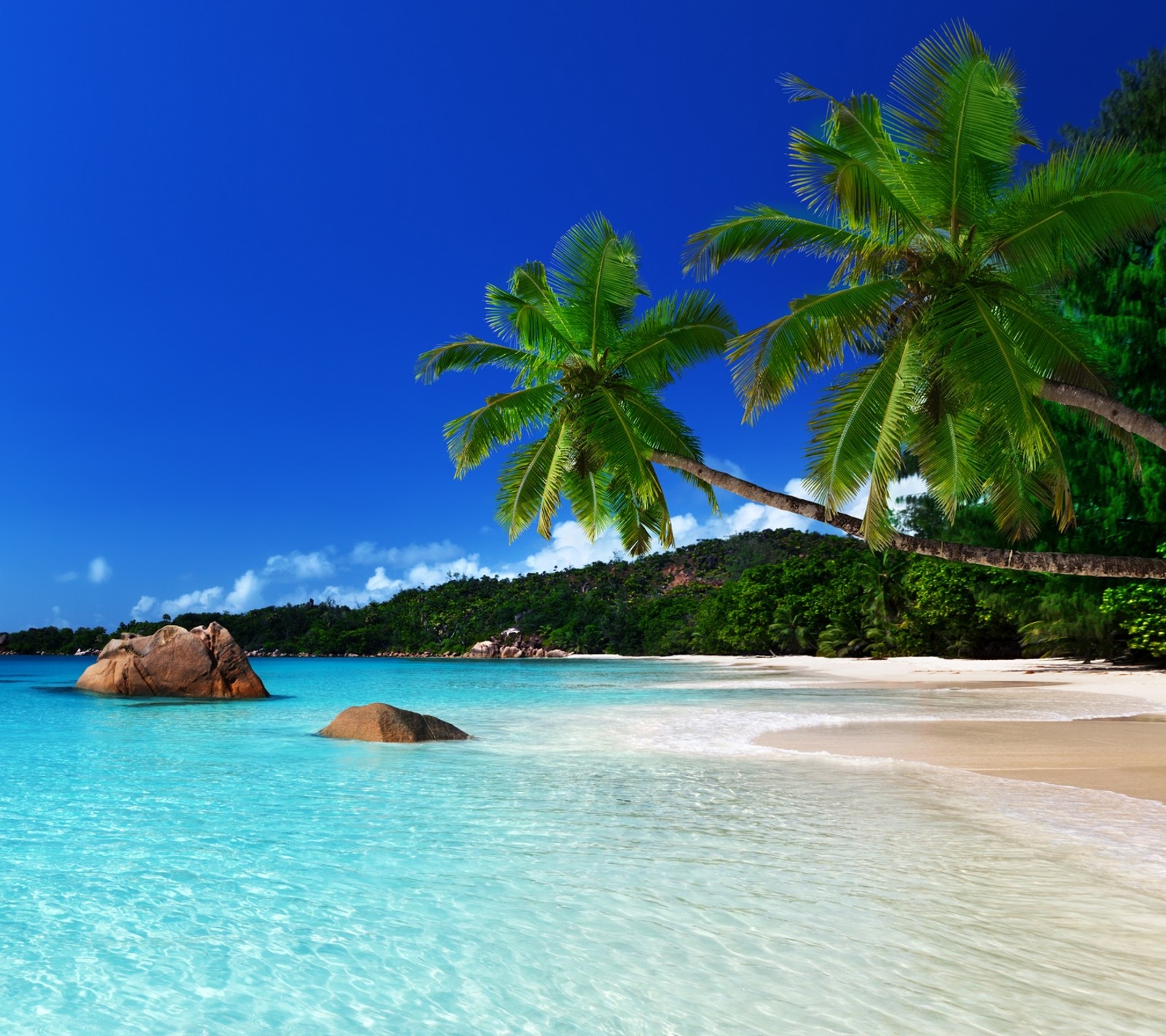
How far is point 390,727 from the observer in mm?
12570

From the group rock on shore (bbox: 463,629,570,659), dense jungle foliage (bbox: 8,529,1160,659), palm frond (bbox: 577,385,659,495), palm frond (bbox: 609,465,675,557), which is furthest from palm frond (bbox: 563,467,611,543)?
rock on shore (bbox: 463,629,570,659)

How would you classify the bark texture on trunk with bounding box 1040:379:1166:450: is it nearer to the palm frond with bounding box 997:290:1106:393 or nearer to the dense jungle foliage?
the palm frond with bounding box 997:290:1106:393

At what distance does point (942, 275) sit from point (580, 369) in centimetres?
625

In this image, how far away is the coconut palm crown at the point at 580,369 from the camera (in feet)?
50.2

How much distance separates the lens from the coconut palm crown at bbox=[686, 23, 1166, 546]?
10734mm

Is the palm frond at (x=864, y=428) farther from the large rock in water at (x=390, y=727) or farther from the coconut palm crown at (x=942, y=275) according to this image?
the large rock in water at (x=390, y=727)

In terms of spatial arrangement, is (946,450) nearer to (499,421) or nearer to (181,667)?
(499,421)

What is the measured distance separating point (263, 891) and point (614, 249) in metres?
12.5

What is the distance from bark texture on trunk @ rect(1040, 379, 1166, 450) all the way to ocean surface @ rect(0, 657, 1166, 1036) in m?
4.93

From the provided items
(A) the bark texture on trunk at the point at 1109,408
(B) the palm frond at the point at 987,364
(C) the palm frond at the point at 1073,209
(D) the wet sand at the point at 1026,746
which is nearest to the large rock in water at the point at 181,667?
(D) the wet sand at the point at 1026,746

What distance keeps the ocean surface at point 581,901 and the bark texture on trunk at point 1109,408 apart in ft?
16.2

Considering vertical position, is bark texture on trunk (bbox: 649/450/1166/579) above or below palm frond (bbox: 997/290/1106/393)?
below

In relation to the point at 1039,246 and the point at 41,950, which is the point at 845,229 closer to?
the point at 1039,246

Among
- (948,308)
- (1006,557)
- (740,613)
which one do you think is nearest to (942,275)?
(948,308)
